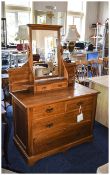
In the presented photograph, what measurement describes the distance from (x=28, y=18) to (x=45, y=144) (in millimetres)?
6553

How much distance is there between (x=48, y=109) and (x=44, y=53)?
0.69 m

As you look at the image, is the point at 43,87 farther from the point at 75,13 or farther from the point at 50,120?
the point at 75,13

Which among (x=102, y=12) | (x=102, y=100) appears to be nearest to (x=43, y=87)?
(x=102, y=100)

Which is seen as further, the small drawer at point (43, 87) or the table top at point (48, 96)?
the small drawer at point (43, 87)

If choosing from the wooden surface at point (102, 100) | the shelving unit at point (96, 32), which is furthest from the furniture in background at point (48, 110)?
the shelving unit at point (96, 32)

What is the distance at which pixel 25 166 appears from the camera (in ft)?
6.68

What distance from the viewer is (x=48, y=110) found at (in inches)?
78.2

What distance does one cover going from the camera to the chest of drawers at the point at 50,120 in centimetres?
194

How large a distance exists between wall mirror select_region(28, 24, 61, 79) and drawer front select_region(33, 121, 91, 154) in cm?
65

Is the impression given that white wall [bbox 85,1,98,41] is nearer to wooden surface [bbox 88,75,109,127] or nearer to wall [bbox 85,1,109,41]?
wall [bbox 85,1,109,41]

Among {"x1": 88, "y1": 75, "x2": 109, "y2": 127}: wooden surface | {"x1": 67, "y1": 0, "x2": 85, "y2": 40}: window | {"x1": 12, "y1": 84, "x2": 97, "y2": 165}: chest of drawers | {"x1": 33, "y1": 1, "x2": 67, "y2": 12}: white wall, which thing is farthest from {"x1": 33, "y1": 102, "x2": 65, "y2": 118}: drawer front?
{"x1": 67, "y1": 0, "x2": 85, "y2": 40}: window

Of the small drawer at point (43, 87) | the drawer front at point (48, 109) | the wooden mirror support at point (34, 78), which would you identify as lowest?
the drawer front at point (48, 109)

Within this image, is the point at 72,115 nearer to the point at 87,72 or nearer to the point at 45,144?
the point at 45,144

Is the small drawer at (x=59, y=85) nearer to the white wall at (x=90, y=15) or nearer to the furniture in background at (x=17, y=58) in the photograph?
the furniture in background at (x=17, y=58)
